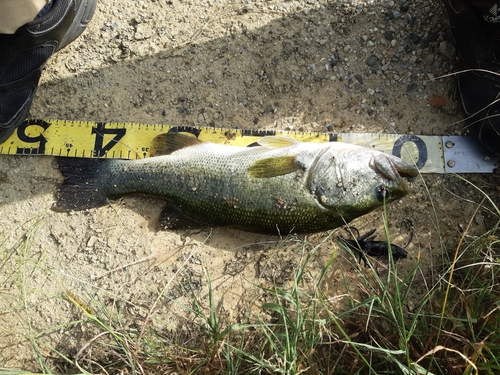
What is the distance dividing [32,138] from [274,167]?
7.82 ft

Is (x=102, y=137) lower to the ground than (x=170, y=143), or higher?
higher

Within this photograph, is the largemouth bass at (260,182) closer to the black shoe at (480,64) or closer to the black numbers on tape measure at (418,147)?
the black numbers on tape measure at (418,147)

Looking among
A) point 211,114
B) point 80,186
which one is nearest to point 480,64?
point 211,114

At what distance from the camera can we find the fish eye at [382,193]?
341cm

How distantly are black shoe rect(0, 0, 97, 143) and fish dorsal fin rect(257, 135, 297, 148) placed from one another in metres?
2.08

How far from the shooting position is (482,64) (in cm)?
381

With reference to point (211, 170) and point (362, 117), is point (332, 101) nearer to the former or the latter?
point (362, 117)

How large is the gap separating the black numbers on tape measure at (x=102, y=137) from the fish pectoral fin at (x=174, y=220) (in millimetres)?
809

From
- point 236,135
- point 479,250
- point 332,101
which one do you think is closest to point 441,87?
point 332,101

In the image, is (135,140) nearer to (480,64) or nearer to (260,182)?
(260,182)

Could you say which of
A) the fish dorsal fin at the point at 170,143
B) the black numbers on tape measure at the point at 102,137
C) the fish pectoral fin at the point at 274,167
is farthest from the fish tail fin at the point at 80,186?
the fish pectoral fin at the point at 274,167

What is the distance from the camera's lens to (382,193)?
3418 millimetres

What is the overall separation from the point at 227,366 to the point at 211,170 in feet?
5.23

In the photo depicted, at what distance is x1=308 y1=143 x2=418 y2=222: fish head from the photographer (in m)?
3.42
